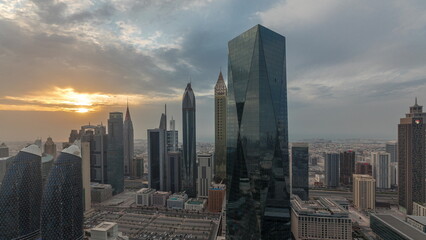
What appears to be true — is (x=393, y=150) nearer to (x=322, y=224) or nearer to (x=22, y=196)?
(x=322, y=224)

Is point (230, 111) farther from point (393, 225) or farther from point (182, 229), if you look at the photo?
point (393, 225)

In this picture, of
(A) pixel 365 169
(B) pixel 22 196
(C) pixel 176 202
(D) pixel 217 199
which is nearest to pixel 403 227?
(D) pixel 217 199

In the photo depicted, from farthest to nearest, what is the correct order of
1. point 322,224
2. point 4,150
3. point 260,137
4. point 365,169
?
1. point 365,169
2. point 4,150
3. point 322,224
4. point 260,137

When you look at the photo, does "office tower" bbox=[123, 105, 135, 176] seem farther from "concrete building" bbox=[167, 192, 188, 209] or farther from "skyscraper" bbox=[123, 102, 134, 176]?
"concrete building" bbox=[167, 192, 188, 209]

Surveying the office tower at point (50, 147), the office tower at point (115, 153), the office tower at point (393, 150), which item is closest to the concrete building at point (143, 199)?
the office tower at point (115, 153)

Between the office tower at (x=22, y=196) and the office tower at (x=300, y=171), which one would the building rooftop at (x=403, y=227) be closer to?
the office tower at (x=300, y=171)
